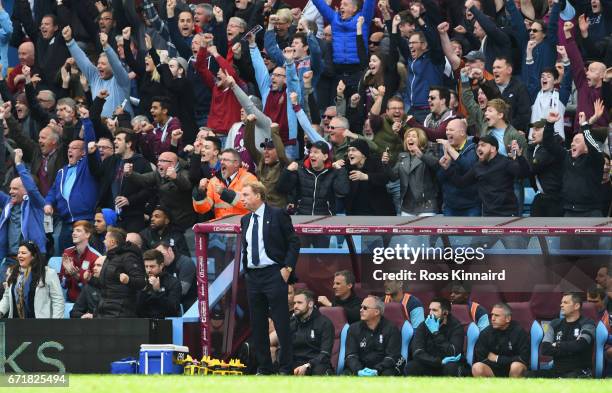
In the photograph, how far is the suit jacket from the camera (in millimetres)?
17172

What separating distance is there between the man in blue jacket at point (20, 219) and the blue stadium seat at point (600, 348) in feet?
26.3

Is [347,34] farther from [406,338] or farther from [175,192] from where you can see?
[406,338]

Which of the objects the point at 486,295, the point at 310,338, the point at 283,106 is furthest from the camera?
the point at 283,106

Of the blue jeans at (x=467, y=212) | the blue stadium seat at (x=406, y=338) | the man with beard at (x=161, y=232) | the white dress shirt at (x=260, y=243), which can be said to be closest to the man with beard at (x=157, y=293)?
the man with beard at (x=161, y=232)

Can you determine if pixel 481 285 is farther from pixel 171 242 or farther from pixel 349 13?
pixel 349 13

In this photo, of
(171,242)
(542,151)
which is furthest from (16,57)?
(542,151)

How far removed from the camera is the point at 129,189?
22.1 meters

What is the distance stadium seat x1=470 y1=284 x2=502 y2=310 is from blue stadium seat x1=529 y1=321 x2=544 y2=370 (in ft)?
2.01

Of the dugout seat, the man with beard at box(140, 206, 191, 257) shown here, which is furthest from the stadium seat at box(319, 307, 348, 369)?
the man with beard at box(140, 206, 191, 257)

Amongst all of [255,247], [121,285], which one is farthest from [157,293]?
[255,247]

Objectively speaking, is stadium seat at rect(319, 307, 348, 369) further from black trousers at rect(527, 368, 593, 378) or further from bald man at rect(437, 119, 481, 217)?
bald man at rect(437, 119, 481, 217)

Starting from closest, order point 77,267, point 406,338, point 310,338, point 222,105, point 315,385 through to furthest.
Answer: point 315,385 < point 406,338 < point 310,338 < point 77,267 < point 222,105

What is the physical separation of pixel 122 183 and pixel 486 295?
5.96 m

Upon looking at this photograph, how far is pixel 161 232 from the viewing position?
2131 centimetres
